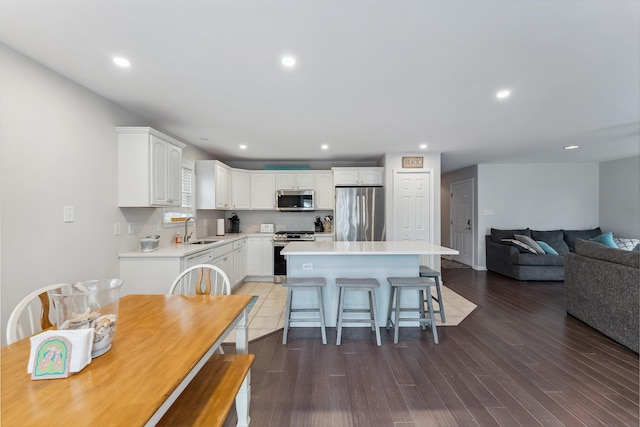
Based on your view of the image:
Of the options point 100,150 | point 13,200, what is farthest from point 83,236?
point 100,150

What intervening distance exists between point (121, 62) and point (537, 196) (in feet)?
25.2

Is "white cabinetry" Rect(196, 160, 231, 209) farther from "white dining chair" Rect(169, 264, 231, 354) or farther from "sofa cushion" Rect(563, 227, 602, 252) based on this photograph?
"sofa cushion" Rect(563, 227, 602, 252)

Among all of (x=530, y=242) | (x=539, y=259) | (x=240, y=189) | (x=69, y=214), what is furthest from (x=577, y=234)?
(x=69, y=214)

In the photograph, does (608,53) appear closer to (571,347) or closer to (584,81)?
(584,81)

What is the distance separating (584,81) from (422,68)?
1469 millimetres

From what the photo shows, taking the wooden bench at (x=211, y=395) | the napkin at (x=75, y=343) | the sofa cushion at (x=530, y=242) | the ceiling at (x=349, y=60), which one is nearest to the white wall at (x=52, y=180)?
the ceiling at (x=349, y=60)

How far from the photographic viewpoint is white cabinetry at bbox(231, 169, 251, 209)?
5221mm

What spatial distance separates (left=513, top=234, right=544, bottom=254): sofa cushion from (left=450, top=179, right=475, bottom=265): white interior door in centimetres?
103

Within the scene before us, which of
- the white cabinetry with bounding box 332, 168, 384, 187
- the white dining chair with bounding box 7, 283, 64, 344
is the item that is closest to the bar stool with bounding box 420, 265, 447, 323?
the white cabinetry with bounding box 332, 168, 384, 187

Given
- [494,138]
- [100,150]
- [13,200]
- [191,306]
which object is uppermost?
[494,138]

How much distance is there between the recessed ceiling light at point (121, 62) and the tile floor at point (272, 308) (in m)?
2.60

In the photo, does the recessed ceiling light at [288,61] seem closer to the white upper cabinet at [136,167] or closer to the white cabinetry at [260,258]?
the white upper cabinet at [136,167]

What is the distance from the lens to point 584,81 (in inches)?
90.1

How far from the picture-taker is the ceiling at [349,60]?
1503mm
